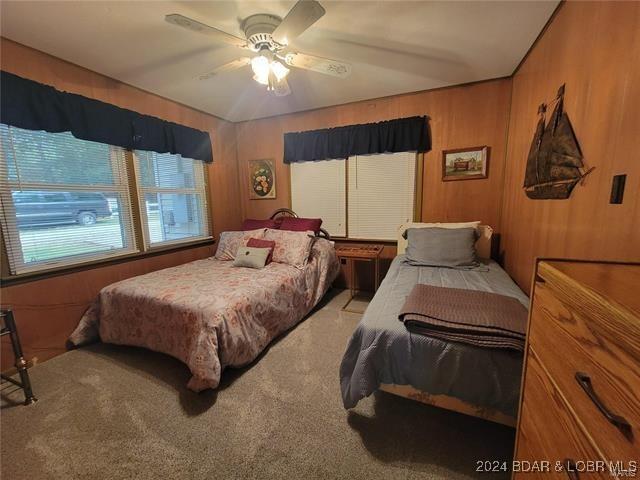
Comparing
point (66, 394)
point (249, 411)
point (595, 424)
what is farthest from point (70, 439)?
point (595, 424)

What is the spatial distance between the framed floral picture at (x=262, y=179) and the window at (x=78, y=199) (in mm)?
936

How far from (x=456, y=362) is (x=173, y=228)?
3.11 metres

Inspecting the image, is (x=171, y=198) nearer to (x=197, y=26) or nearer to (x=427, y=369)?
(x=197, y=26)

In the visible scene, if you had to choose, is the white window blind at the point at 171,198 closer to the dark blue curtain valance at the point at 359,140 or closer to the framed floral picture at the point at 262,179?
the framed floral picture at the point at 262,179

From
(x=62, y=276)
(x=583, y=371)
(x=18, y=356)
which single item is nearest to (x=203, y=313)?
(x=18, y=356)

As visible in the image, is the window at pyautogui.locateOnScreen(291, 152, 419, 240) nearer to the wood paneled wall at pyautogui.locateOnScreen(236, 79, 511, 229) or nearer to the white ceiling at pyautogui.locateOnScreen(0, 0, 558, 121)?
the wood paneled wall at pyautogui.locateOnScreen(236, 79, 511, 229)

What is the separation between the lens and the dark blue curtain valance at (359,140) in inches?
112

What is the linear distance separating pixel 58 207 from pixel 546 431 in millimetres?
3173

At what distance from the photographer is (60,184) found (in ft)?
6.85

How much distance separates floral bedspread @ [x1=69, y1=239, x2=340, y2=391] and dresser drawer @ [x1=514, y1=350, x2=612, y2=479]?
5.02ft

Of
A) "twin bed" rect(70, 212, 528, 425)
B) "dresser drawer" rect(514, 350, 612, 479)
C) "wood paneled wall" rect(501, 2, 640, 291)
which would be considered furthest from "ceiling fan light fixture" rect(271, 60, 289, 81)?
"dresser drawer" rect(514, 350, 612, 479)

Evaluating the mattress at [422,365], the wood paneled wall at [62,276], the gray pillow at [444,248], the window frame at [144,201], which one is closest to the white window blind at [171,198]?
the window frame at [144,201]

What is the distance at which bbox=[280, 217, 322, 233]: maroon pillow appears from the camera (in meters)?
3.14

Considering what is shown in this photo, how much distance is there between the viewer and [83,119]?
2150mm
